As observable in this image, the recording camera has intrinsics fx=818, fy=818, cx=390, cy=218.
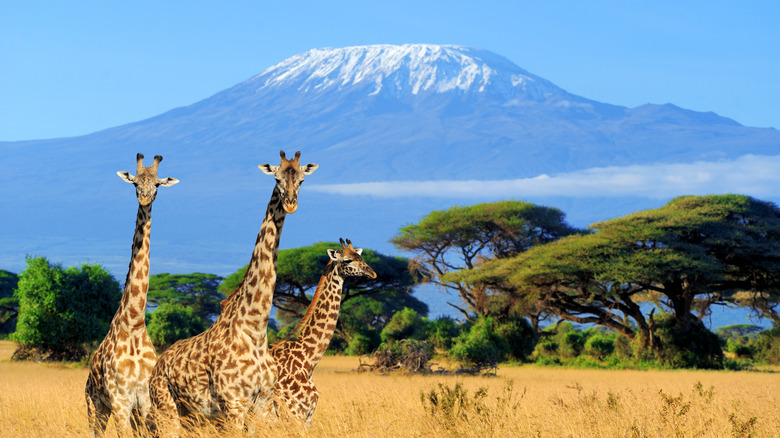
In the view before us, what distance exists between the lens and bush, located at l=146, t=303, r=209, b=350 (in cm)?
3384

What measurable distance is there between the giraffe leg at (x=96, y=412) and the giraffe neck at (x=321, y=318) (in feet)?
7.89

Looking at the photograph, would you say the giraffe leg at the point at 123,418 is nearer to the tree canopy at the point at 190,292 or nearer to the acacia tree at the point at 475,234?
the acacia tree at the point at 475,234

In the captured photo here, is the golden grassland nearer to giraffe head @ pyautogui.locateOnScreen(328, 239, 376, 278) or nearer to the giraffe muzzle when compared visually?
giraffe head @ pyautogui.locateOnScreen(328, 239, 376, 278)

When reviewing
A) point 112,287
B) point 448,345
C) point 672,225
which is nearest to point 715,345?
point 672,225

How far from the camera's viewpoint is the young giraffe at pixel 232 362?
8320mm

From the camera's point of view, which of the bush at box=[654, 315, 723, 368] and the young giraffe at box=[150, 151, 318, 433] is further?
the bush at box=[654, 315, 723, 368]

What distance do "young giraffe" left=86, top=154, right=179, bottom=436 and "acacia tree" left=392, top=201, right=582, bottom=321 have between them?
122 feet

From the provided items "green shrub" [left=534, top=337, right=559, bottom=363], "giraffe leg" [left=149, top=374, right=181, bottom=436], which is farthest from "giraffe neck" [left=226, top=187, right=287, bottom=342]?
"green shrub" [left=534, top=337, right=559, bottom=363]

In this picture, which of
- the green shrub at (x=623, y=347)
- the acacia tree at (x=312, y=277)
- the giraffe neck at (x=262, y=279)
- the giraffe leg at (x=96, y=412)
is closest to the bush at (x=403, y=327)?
the acacia tree at (x=312, y=277)

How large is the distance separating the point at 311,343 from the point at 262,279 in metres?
1.83

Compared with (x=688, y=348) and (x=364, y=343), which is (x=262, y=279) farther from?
(x=364, y=343)

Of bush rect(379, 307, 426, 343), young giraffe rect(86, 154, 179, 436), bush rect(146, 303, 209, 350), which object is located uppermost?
young giraffe rect(86, 154, 179, 436)

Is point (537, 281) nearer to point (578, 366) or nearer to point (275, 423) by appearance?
point (578, 366)

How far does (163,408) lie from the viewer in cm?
891
